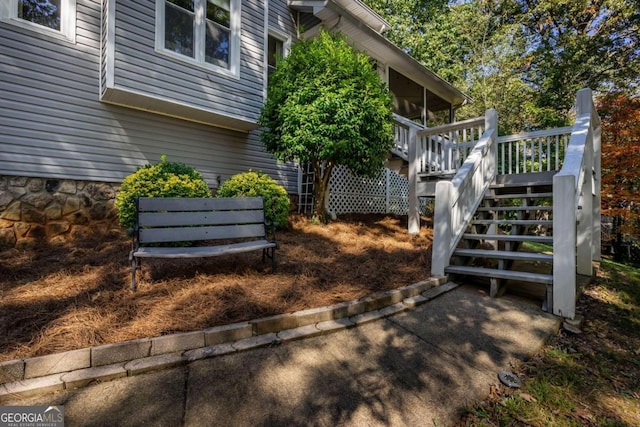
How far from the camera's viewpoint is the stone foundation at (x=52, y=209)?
475cm

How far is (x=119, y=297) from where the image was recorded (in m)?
2.80

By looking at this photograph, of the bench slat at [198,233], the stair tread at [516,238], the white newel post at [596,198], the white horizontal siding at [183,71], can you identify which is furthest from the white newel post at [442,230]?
the white horizontal siding at [183,71]

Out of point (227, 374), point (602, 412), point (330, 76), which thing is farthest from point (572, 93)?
point (227, 374)

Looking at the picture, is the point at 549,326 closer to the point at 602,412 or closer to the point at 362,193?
the point at 602,412

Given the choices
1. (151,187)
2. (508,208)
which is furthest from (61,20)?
(508,208)

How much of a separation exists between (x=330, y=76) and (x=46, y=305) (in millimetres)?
5424

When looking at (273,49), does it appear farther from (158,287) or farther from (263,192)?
(158,287)

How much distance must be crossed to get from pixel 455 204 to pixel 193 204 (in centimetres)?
Answer: 334

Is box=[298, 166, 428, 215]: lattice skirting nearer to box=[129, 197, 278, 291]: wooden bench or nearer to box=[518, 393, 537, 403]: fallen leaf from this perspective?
box=[129, 197, 278, 291]: wooden bench

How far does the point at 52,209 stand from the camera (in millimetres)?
5098

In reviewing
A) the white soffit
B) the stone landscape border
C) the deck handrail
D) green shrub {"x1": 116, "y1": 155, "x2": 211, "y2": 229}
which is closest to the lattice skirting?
the deck handrail

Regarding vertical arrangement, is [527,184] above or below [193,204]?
above

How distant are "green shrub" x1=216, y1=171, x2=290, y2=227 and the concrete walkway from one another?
3255 mm

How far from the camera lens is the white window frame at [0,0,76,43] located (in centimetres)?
470
